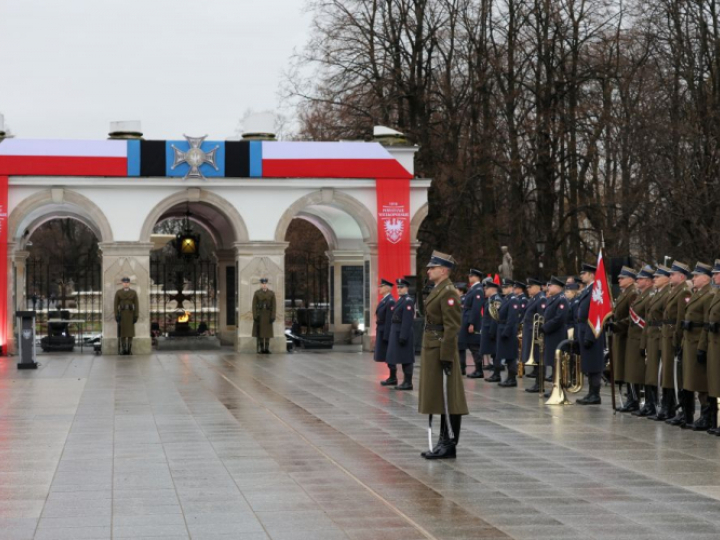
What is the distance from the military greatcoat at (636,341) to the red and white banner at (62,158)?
1606 centimetres

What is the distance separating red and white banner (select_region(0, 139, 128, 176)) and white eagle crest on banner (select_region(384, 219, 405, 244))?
6175 mm

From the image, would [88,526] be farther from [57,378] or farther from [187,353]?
[187,353]

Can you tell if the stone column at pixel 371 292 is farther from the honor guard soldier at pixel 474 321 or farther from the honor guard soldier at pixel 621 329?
the honor guard soldier at pixel 621 329

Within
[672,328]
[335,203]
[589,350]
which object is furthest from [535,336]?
[335,203]

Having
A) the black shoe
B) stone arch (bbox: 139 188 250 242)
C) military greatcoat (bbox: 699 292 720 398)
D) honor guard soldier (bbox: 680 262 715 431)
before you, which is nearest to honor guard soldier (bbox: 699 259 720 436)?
military greatcoat (bbox: 699 292 720 398)

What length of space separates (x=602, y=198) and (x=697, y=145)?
781 centimetres

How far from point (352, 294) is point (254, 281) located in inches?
182

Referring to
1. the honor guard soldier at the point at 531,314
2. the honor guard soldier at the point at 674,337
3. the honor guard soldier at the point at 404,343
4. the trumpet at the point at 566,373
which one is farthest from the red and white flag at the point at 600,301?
the honor guard soldier at the point at 404,343

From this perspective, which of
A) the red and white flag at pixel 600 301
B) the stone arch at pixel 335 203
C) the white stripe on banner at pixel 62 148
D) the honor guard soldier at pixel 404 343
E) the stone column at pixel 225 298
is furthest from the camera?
the stone column at pixel 225 298

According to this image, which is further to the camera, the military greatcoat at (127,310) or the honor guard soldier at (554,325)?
the military greatcoat at (127,310)

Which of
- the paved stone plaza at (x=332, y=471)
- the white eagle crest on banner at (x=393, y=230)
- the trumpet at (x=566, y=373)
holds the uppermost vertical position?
the white eagle crest on banner at (x=393, y=230)

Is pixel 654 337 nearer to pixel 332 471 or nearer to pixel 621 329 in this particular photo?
pixel 621 329

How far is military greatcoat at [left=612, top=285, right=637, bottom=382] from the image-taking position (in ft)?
53.0

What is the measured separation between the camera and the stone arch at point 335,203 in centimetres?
2992
